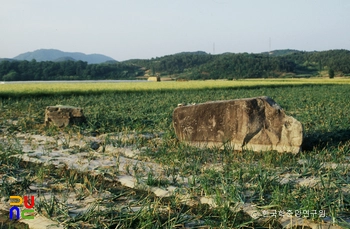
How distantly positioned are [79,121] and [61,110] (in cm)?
57

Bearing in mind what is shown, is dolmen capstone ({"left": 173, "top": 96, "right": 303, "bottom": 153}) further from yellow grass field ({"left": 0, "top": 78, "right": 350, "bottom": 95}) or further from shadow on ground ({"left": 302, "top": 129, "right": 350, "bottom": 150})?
yellow grass field ({"left": 0, "top": 78, "right": 350, "bottom": 95})

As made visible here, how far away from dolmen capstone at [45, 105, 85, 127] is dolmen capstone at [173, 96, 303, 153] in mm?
3751

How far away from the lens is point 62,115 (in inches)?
395

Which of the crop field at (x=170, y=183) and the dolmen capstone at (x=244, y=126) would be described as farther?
the dolmen capstone at (x=244, y=126)

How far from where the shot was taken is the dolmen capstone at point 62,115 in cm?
1000

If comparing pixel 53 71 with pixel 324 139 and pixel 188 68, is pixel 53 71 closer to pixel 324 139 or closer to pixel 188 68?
pixel 188 68

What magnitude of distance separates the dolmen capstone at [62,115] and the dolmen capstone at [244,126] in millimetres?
3751

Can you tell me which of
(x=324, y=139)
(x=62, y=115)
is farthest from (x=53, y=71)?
(x=324, y=139)

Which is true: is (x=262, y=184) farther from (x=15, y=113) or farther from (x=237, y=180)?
(x=15, y=113)

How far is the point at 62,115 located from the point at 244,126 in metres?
5.24

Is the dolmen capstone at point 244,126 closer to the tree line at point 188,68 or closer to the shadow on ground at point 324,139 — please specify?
the shadow on ground at point 324,139
